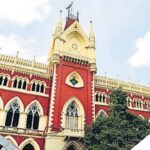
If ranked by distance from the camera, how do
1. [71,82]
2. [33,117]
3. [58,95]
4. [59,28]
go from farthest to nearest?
[59,28], [71,82], [58,95], [33,117]

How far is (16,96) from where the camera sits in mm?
26594

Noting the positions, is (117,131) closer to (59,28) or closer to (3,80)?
(3,80)

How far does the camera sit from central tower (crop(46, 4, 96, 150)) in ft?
87.0

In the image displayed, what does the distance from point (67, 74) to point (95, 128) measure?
30.2 feet

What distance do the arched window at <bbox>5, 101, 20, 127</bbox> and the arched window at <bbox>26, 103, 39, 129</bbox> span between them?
137 cm

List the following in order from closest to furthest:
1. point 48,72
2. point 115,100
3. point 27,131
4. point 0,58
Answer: point 115,100, point 27,131, point 0,58, point 48,72

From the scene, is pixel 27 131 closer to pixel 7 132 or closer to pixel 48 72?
pixel 7 132

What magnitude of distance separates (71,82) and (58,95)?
10.6 feet

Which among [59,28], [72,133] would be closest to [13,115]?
[72,133]

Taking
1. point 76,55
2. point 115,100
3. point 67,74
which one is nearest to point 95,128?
point 115,100

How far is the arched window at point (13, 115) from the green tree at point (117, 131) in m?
8.28

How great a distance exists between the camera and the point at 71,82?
30328 millimetres

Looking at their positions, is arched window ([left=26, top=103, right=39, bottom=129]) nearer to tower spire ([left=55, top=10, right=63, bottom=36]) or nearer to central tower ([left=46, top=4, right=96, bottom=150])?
central tower ([left=46, top=4, right=96, bottom=150])

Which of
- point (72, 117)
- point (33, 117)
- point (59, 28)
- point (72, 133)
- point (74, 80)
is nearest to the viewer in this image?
point (72, 133)
